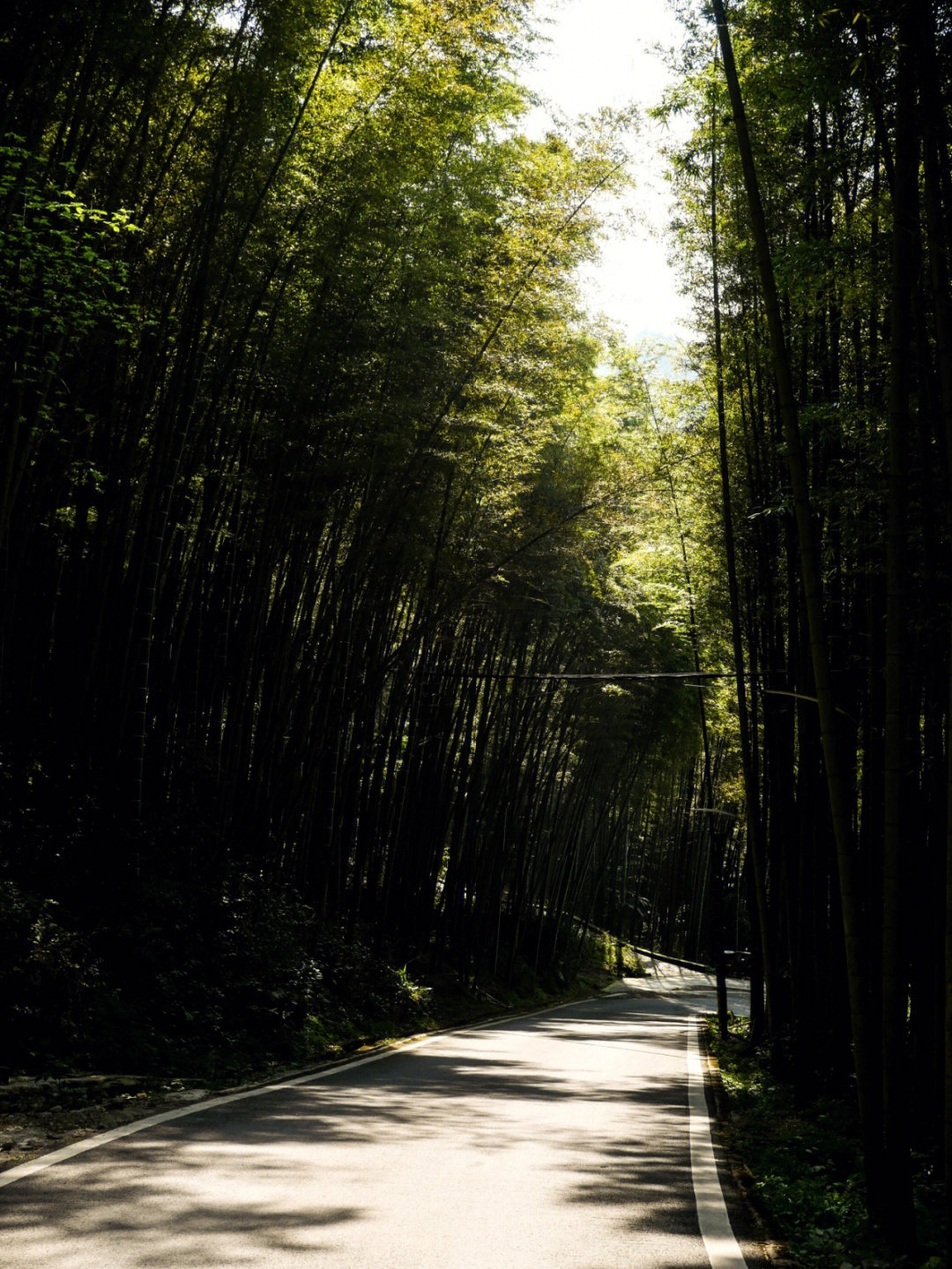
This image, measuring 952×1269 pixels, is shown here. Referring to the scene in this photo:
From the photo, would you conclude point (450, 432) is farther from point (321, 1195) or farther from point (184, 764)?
point (321, 1195)

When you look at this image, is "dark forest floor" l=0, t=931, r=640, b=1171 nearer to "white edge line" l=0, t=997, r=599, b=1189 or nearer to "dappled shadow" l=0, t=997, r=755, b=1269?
"white edge line" l=0, t=997, r=599, b=1189

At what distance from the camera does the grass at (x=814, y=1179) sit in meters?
3.67

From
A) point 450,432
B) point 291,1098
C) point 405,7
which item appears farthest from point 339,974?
point 405,7

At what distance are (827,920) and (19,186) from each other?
20.2ft

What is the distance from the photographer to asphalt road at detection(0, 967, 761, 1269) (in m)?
2.99

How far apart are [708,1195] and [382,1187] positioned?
1.32m

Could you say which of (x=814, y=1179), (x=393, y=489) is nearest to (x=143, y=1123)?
(x=814, y=1179)

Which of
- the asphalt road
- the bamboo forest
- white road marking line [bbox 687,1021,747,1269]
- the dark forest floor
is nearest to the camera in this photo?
the asphalt road

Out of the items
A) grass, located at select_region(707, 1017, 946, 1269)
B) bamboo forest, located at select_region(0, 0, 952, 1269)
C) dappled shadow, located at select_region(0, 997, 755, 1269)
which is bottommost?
grass, located at select_region(707, 1017, 946, 1269)

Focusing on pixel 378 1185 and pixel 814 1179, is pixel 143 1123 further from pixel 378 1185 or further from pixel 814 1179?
pixel 814 1179

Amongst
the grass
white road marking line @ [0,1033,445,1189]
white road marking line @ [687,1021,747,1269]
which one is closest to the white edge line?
white road marking line @ [0,1033,445,1189]

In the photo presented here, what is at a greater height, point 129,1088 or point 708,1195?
point 129,1088

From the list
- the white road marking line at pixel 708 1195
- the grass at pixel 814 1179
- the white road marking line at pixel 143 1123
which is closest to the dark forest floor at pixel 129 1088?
the white road marking line at pixel 143 1123

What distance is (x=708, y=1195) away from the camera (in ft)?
13.9
